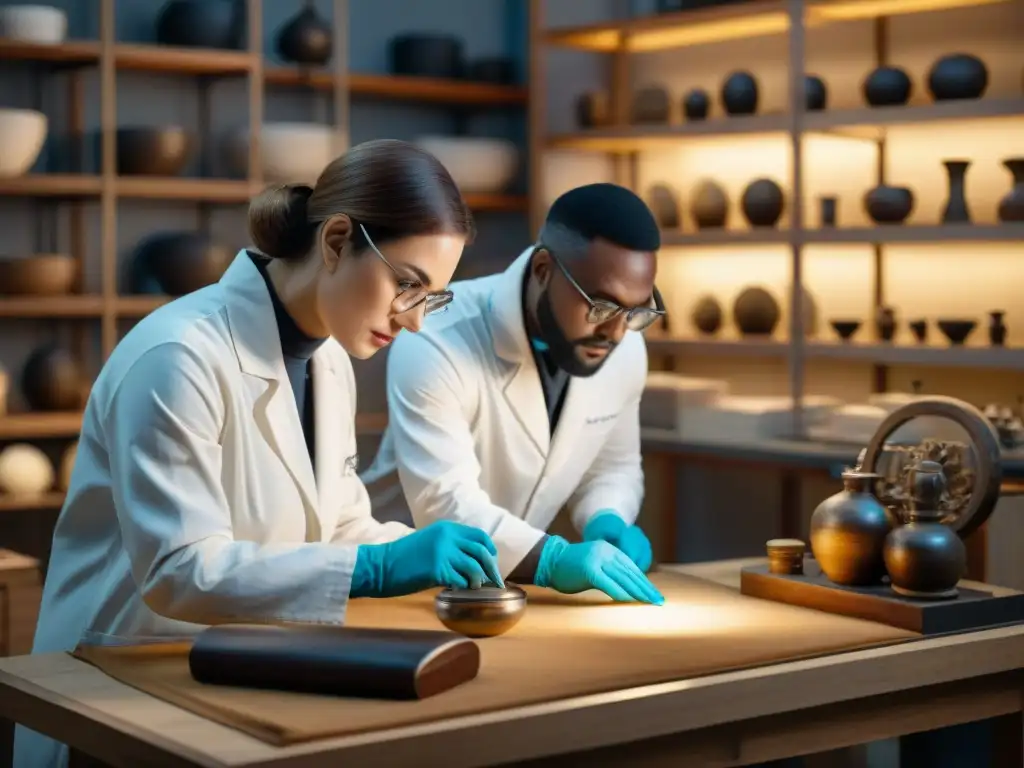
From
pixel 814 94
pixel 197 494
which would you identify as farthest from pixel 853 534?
pixel 814 94

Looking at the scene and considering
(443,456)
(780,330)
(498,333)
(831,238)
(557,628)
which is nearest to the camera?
(557,628)

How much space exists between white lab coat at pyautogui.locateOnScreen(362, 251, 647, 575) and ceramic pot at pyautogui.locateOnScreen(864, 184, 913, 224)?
7.22 feet

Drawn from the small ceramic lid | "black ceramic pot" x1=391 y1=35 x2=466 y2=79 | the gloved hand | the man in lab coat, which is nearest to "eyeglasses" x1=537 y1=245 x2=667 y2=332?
the man in lab coat

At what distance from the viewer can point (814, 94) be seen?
541cm

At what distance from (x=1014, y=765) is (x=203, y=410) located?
1.32 meters

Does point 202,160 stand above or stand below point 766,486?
above

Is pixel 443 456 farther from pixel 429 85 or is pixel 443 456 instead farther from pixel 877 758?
pixel 429 85

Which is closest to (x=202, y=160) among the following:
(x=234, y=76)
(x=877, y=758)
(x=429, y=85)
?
(x=234, y=76)

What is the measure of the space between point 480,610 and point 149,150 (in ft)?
12.1

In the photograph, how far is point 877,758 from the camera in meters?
3.05

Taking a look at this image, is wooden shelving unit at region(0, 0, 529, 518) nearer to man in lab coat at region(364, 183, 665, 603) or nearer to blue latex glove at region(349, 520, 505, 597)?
man in lab coat at region(364, 183, 665, 603)

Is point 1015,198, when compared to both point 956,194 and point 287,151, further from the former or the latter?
point 287,151

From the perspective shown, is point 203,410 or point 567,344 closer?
point 203,410

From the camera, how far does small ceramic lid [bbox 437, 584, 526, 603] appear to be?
2240 mm
